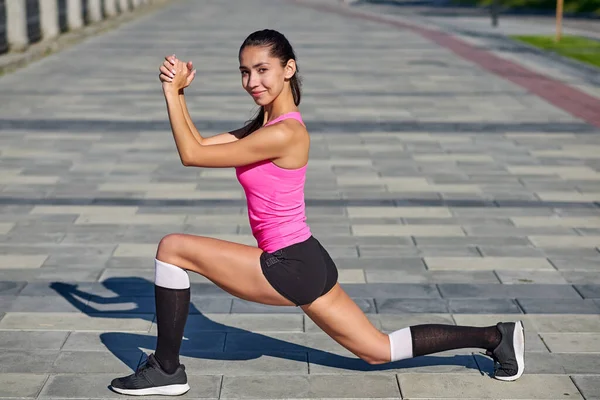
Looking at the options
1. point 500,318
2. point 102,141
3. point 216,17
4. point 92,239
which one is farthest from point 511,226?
point 216,17

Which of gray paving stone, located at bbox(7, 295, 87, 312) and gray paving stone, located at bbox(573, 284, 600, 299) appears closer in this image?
gray paving stone, located at bbox(7, 295, 87, 312)

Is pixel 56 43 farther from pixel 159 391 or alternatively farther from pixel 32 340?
pixel 159 391

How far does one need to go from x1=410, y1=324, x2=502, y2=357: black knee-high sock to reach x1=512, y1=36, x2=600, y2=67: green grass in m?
15.0

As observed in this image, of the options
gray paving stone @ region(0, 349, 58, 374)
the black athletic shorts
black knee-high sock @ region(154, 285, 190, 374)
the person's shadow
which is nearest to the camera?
the black athletic shorts

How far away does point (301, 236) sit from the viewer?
13.4 feet

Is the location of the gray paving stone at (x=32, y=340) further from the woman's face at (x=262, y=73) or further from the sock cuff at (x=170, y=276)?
the woman's face at (x=262, y=73)

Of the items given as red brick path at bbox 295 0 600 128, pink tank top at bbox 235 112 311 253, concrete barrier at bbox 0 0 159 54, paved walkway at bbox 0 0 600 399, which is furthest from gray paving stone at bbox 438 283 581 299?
concrete barrier at bbox 0 0 159 54

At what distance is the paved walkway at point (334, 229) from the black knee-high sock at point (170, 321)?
0.64 feet

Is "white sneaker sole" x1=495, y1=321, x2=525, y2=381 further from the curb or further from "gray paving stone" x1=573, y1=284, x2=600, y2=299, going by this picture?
the curb

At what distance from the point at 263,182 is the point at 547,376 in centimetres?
157

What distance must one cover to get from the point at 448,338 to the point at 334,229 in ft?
9.92

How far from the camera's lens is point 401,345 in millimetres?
4266

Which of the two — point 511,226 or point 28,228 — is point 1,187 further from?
point 511,226

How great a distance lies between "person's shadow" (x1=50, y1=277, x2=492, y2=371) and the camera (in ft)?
15.6
